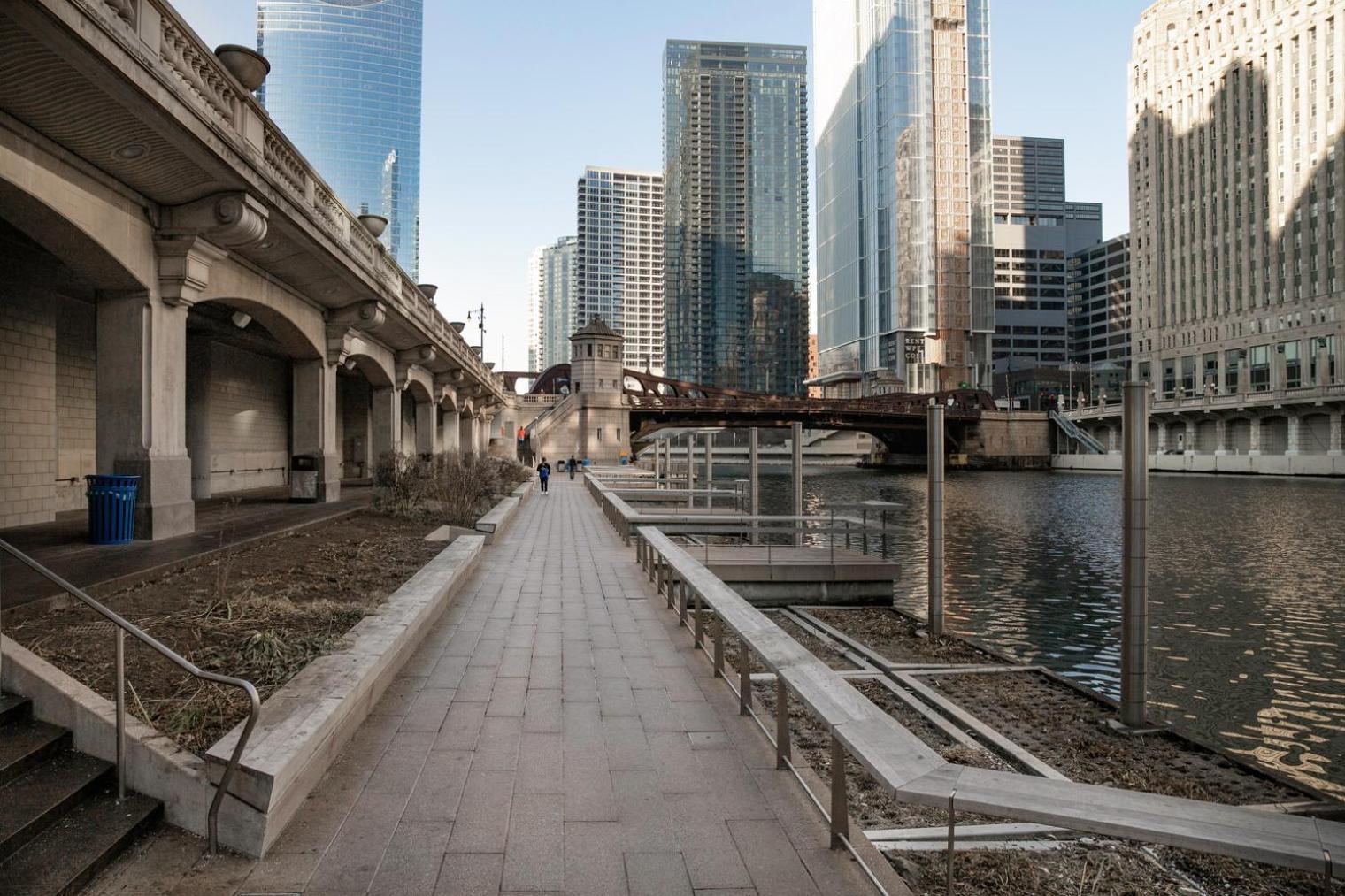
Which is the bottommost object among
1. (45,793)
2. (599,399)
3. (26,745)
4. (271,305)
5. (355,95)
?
(45,793)

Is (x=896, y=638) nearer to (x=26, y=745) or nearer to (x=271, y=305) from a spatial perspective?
(x=26, y=745)

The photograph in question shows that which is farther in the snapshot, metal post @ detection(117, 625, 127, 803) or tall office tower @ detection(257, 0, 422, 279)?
tall office tower @ detection(257, 0, 422, 279)

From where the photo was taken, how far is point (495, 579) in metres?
11.1

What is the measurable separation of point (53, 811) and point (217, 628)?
9.11 ft

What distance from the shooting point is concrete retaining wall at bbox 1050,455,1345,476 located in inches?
2333

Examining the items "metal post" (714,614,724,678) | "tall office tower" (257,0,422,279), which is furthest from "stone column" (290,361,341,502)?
"tall office tower" (257,0,422,279)

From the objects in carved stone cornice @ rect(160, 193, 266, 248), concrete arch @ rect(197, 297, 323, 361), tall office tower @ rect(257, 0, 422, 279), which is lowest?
concrete arch @ rect(197, 297, 323, 361)

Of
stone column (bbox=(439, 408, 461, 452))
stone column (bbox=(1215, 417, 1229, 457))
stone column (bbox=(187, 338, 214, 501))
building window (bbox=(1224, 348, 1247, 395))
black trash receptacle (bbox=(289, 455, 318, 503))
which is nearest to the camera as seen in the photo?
black trash receptacle (bbox=(289, 455, 318, 503))

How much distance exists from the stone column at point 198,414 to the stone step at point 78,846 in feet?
63.3

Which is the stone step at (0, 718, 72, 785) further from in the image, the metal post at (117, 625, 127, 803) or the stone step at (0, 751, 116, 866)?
the metal post at (117, 625, 127, 803)

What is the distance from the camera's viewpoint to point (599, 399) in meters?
66.2

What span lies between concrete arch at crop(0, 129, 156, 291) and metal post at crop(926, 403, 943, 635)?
35.1 feet

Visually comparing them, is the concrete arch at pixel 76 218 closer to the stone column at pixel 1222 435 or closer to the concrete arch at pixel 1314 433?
the concrete arch at pixel 1314 433

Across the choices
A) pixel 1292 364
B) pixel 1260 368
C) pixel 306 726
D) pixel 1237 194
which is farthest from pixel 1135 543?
pixel 1237 194
